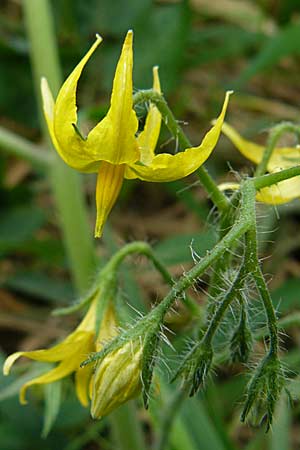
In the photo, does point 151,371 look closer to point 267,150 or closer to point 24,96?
point 267,150

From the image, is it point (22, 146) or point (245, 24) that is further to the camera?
point (245, 24)

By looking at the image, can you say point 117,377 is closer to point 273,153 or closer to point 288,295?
point 273,153

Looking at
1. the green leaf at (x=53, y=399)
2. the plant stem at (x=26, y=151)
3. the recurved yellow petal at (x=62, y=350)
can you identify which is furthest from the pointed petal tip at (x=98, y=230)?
the plant stem at (x=26, y=151)

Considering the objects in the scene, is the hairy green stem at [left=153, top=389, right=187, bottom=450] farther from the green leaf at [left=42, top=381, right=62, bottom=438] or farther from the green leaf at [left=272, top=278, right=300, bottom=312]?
the green leaf at [left=272, top=278, right=300, bottom=312]

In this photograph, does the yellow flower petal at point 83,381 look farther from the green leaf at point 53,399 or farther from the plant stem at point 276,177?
the plant stem at point 276,177

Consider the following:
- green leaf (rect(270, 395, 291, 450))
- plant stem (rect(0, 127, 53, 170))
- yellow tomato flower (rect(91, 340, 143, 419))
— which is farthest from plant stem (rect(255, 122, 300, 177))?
plant stem (rect(0, 127, 53, 170))

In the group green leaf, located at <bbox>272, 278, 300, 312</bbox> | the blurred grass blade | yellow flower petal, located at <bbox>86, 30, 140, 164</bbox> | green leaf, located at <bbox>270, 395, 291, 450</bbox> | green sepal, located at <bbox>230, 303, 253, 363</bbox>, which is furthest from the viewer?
the blurred grass blade

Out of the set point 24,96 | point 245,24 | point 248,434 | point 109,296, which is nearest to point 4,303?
point 24,96

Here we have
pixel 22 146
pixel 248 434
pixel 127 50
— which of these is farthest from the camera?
pixel 248 434
